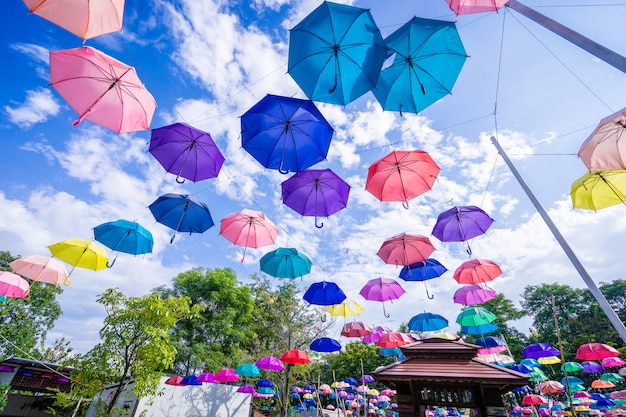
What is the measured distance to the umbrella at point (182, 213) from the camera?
8.12 m

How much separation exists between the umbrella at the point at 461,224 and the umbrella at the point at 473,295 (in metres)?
4.32

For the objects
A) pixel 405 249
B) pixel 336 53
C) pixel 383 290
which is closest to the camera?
pixel 336 53

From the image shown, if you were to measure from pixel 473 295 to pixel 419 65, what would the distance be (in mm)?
10568

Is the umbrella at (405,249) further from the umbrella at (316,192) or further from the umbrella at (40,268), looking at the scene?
the umbrella at (40,268)

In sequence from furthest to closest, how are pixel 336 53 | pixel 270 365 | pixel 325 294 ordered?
pixel 270 365
pixel 325 294
pixel 336 53

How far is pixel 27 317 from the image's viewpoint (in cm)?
2114

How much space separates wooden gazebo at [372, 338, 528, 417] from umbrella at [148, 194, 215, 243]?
6.33 meters

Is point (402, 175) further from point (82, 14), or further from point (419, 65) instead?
point (82, 14)

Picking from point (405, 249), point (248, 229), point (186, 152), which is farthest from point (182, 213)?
point (405, 249)

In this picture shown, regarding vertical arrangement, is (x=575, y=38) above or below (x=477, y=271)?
above

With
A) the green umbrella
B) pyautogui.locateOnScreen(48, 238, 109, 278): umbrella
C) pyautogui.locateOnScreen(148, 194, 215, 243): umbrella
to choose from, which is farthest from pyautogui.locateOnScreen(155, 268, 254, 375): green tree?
the green umbrella

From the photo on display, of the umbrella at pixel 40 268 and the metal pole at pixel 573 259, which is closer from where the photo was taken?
the metal pole at pixel 573 259

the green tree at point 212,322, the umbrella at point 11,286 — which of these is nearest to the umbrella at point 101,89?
the umbrella at point 11,286

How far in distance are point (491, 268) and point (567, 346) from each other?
29.0m
